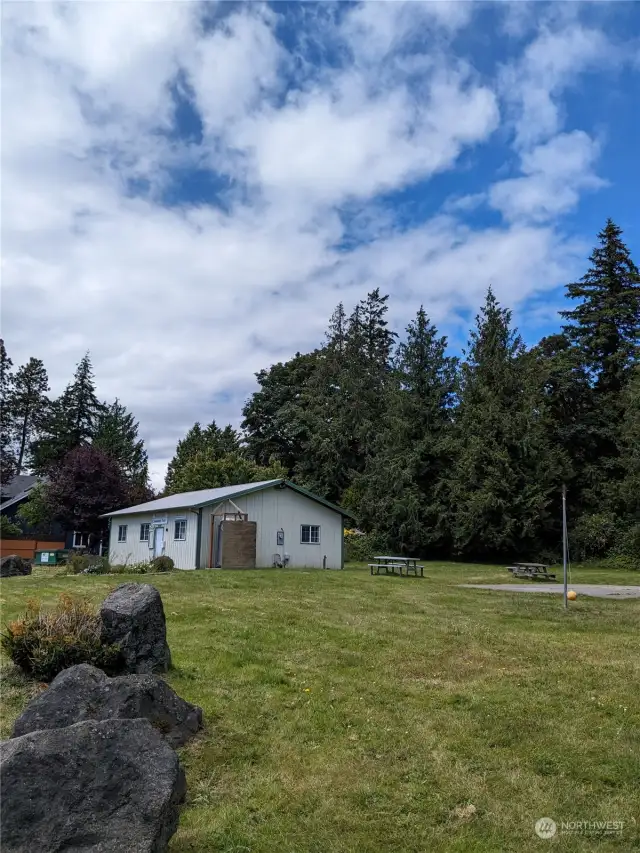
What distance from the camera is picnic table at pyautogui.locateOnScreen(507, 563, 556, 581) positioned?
2072cm

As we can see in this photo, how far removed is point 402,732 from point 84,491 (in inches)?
1285

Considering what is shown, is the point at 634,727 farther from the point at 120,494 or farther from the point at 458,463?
the point at 120,494

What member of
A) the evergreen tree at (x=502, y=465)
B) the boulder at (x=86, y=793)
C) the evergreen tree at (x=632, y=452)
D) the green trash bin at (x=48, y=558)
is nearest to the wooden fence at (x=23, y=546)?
the green trash bin at (x=48, y=558)

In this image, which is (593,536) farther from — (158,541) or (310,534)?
(158,541)

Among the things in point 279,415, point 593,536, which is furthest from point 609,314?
point 279,415

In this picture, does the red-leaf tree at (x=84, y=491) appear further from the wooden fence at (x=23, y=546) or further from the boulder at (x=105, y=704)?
the boulder at (x=105, y=704)

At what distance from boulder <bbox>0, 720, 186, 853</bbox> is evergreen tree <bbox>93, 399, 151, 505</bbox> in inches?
1913

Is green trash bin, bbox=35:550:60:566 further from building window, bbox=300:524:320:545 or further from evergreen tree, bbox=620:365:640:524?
evergreen tree, bbox=620:365:640:524

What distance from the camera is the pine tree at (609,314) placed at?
35.7m

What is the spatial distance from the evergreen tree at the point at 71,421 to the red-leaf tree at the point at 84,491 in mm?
20020

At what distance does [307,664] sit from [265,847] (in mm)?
3673

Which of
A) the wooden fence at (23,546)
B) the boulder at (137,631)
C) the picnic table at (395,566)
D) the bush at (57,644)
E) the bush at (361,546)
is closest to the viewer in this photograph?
the bush at (57,644)

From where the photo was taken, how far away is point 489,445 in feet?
108

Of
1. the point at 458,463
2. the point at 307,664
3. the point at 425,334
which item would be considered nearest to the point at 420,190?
the point at 307,664
